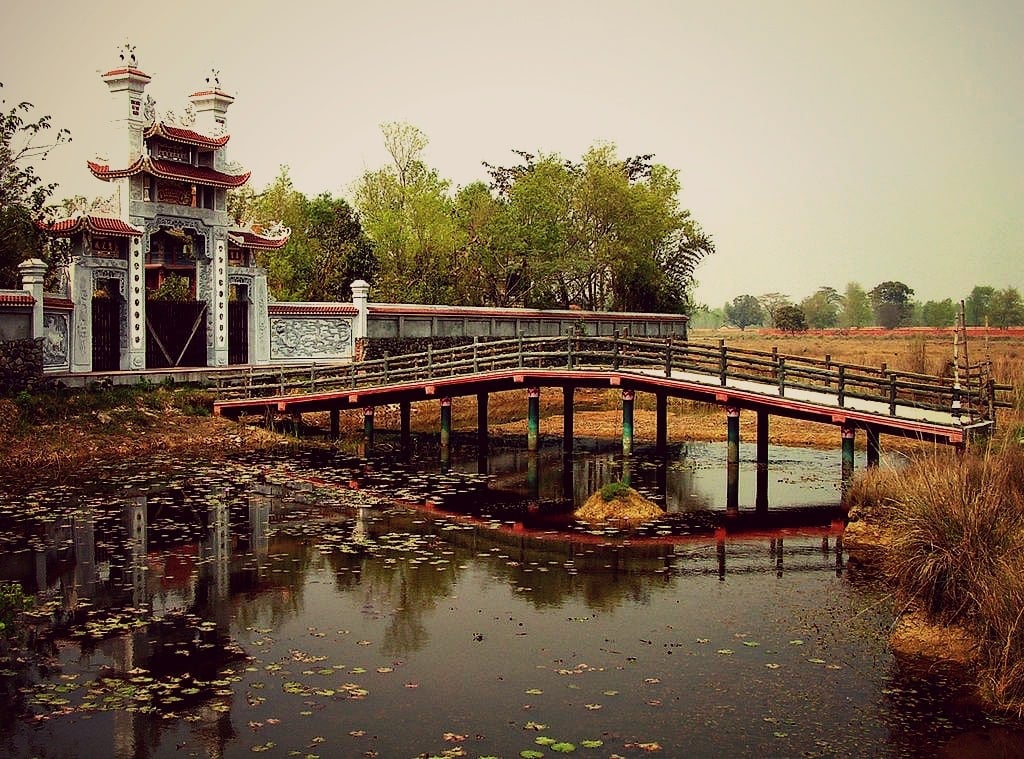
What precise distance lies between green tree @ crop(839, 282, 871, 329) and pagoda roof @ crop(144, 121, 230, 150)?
386ft

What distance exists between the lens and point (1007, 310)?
10144 cm

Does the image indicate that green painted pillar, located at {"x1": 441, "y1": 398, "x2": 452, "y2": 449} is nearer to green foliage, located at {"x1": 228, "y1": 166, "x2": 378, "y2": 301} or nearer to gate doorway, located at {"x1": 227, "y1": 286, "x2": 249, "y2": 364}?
gate doorway, located at {"x1": 227, "y1": 286, "x2": 249, "y2": 364}

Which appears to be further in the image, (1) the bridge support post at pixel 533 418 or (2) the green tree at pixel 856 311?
(2) the green tree at pixel 856 311

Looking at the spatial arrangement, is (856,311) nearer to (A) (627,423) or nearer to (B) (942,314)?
(B) (942,314)

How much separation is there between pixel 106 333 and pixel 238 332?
4.33 m

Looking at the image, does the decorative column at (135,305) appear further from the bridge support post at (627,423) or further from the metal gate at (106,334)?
the bridge support post at (627,423)

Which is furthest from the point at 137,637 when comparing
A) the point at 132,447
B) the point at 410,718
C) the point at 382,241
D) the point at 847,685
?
the point at 382,241

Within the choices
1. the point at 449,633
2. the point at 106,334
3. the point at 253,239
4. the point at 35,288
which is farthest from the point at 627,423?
the point at 35,288

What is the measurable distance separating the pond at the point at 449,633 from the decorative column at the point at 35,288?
305 inches

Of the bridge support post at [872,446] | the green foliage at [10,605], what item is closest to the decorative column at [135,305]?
the green foliage at [10,605]

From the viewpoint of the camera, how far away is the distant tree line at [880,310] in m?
102

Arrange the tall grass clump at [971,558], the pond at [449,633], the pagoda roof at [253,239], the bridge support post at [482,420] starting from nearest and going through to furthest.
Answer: the pond at [449,633]
the tall grass clump at [971,558]
the bridge support post at [482,420]
the pagoda roof at [253,239]

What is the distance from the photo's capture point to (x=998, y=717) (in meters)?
9.73

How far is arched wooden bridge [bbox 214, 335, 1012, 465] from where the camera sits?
21.9m
